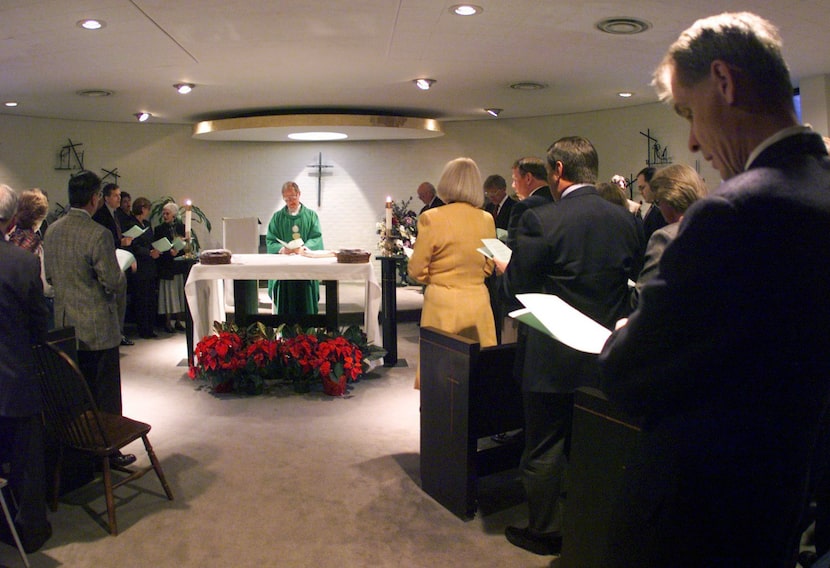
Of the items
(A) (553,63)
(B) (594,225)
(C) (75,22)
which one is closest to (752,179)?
(B) (594,225)

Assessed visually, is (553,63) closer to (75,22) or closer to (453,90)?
(453,90)

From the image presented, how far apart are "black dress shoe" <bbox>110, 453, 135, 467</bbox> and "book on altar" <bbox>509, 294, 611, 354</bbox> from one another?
9.85 feet

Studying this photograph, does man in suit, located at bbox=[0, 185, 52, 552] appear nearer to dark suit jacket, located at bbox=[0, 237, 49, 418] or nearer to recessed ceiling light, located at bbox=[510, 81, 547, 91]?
dark suit jacket, located at bbox=[0, 237, 49, 418]

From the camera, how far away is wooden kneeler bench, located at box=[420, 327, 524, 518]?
320cm

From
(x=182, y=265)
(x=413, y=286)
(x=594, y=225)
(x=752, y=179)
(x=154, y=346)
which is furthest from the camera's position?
(x=413, y=286)

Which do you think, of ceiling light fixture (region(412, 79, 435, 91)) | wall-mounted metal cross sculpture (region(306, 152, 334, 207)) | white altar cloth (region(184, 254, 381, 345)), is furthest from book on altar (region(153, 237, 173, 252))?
wall-mounted metal cross sculpture (region(306, 152, 334, 207))

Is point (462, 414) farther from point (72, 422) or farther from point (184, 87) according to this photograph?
point (184, 87)

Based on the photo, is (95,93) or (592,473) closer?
(592,473)

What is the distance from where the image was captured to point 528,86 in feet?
25.3

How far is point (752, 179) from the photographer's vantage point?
955mm

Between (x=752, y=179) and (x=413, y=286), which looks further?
(x=413, y=286)

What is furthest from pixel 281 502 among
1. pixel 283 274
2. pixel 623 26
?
pixel 623 26

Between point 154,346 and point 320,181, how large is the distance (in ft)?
16.6

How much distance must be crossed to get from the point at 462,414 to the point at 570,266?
35.5 inches
